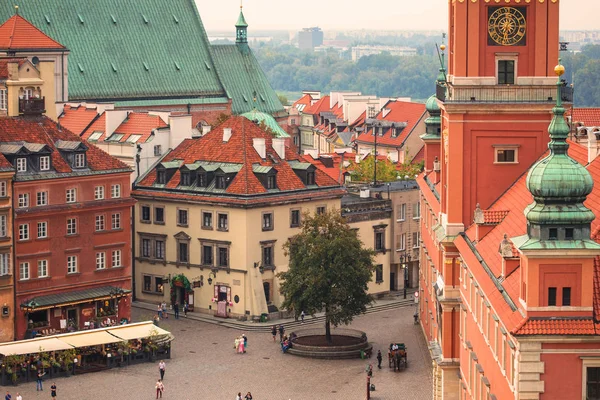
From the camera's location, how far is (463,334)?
73000mm

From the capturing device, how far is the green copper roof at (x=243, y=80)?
16275cm

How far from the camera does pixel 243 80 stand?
541 ft

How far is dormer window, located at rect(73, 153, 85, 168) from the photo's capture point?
10188 centimetres

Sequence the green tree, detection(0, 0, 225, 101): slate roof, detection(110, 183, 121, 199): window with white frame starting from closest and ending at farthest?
the green tree → detection(110, 183, 121, 199): window with white frame → detection(0, 0, 225, 101): slate roof

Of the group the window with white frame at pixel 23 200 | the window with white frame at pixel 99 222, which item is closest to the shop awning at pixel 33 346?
the window with white frame at pixel 23 200

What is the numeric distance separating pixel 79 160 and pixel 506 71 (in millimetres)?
35077

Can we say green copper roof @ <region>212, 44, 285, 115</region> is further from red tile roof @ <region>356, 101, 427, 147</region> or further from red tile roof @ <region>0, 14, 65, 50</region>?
red tile roof @ <region>0, 14, 65, 50</region>

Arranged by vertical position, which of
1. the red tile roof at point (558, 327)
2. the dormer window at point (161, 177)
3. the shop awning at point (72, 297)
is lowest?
the shop awning at point (72, 297)

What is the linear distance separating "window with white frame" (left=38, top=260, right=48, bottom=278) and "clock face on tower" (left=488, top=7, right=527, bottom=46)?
35020mm

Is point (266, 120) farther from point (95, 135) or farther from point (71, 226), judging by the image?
point (71, 226)

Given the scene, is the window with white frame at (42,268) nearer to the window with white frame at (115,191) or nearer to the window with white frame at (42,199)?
the window with white frame at (42,199)


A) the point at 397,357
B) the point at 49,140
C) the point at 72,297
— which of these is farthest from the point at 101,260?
the point at 397,357

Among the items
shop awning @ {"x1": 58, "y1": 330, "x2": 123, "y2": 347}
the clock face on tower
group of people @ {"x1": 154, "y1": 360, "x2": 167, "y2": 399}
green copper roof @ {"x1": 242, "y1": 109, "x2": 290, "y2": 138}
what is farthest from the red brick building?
green copper roof @ {"x1": 242, "y1": 109, "x2": 290, "y2": 138}

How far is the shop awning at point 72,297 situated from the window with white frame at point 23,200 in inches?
213
